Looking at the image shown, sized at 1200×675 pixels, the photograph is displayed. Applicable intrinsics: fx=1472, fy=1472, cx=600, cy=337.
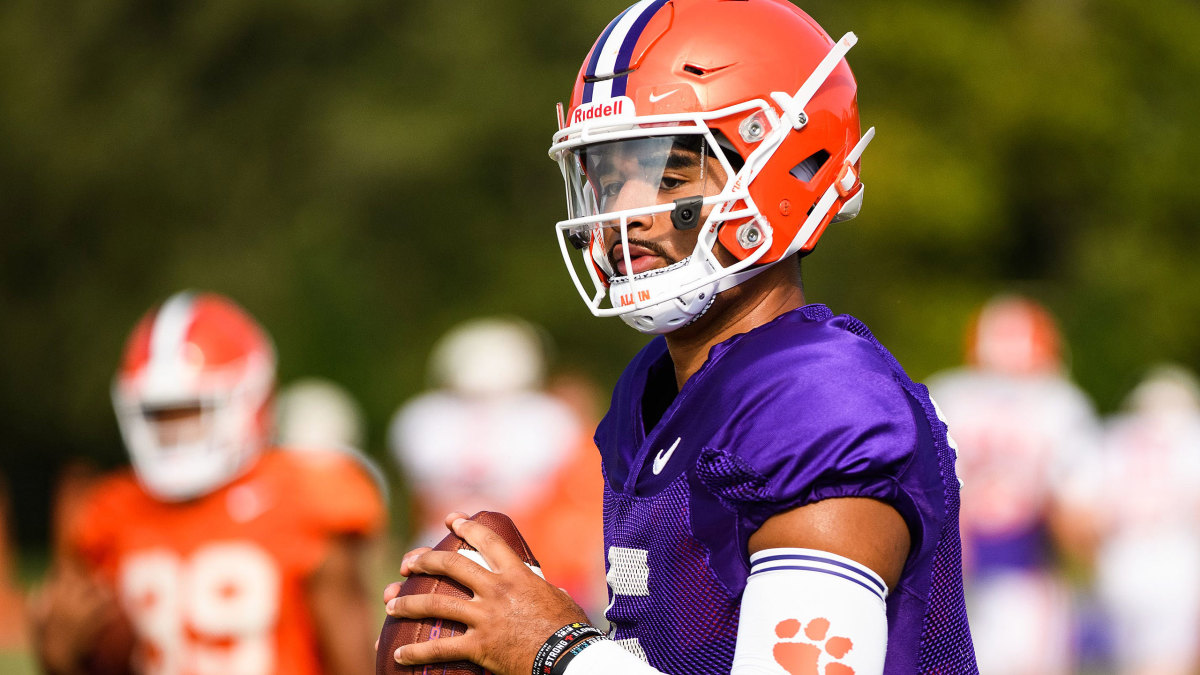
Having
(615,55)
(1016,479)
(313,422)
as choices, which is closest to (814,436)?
(615,55)

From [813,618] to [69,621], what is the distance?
287cm

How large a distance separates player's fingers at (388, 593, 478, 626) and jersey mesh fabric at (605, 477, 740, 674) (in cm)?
26

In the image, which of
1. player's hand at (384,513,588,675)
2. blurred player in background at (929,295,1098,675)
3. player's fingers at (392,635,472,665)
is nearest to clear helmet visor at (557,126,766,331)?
player's hand at (384,513,588,675)

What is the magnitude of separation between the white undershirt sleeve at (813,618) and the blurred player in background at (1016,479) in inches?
282

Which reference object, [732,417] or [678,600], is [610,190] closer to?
[732,417]

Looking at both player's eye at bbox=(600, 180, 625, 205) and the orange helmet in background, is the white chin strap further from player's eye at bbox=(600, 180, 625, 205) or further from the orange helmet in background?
the orange helmet in background

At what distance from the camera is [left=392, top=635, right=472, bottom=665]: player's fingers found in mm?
2117

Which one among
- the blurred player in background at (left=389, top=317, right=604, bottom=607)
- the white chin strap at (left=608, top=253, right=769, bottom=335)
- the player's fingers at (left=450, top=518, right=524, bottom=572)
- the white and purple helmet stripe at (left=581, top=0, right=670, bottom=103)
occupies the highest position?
the blurred player in background at (left=389, top=317, right=604, bottom=607)

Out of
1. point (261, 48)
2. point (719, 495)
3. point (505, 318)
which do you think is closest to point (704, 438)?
point (719, 495)

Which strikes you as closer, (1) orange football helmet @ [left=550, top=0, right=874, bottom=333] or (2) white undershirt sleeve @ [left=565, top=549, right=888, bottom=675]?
(2) white undershirt sleeve @ [left=565, top=549, right=888, bottom=675]

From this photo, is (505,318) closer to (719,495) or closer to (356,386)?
(356,386)

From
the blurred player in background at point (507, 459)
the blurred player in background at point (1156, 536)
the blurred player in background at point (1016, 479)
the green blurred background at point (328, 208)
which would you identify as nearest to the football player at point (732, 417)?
the blurred player in background at point (1016, 479)

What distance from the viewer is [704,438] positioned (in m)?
2.13

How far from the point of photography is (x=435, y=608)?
2160 millimetres
